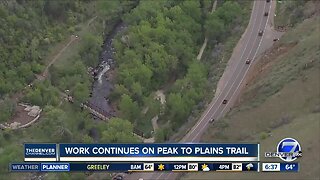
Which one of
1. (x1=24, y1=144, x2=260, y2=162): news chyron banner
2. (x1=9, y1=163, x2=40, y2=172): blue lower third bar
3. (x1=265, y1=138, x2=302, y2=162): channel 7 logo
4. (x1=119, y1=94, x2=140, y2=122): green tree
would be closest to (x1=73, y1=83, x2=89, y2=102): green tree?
(x1=119, y1=94, x2=140, y2=122): green tree

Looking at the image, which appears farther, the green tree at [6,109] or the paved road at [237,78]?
the green tree at [6,109]

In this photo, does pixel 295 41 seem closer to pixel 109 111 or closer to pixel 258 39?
pixel 258 39

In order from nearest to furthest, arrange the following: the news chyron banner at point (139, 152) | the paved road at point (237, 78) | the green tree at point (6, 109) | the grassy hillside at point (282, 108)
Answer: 1. the news chyron banner at point (139, 152)
2. the grassy hillside at point (282, 108)
3. the paved road at point (237, 78)
4. the green tree at point (6, 109)

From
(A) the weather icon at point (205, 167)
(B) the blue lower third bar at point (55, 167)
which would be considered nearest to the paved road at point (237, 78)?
(A) the weather icon at point (205, 167)

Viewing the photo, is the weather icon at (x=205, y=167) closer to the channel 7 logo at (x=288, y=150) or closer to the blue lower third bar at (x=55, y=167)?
the channel 7 logo at (x=288, y=150)

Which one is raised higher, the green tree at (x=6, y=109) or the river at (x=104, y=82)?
the river at (x=104, y=82)

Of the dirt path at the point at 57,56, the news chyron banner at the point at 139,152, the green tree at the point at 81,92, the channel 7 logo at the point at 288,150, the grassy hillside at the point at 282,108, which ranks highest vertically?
the dirt path at the point at 57,56
